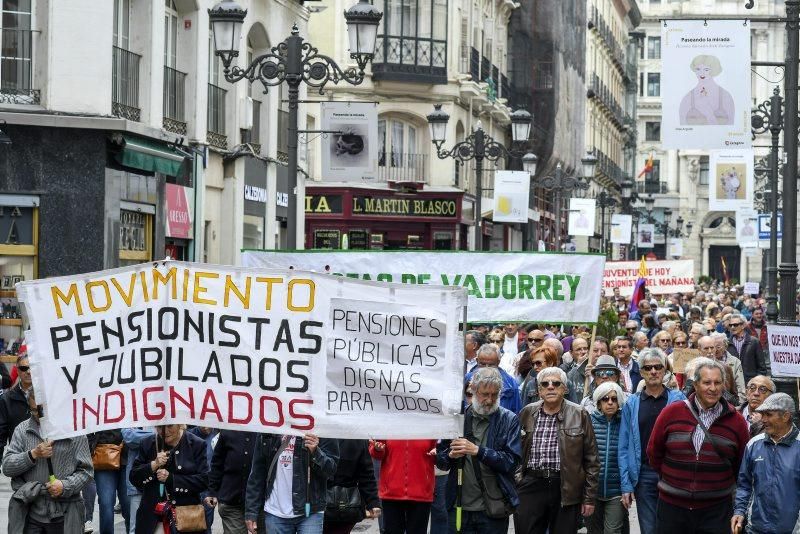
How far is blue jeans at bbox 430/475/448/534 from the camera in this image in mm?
11570

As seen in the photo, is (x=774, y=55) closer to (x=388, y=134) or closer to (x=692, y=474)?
(x=388, y=134)

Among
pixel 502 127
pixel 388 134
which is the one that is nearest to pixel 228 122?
pixel 388 134

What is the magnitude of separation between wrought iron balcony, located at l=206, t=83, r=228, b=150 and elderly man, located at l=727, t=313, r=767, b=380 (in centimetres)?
894

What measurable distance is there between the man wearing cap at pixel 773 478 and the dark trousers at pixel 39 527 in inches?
157

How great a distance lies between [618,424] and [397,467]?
1761 millimetres

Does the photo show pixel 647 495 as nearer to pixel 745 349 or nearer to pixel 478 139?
pixel 745 349

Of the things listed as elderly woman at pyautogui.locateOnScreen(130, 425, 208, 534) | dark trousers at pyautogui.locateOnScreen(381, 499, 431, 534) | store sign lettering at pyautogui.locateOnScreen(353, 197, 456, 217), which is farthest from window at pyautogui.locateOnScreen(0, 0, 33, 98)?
store sign lettering at pyautogui.locateOnScreen(353, 197, 456, 217)

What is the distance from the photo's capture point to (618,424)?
11.6m

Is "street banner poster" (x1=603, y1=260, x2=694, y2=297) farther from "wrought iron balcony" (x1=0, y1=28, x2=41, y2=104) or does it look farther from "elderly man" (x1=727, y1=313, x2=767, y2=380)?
"wrought iron balcony" (x1=0, y1=28, x2=41, y2=104)

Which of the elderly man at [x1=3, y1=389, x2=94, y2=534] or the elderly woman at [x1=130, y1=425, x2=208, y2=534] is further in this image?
the elderly woman at [x1=130, y1=425, x2=208, y2=534]

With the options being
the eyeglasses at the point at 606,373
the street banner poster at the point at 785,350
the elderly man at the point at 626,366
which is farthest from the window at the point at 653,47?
the eyeglasses at the point at 606,373

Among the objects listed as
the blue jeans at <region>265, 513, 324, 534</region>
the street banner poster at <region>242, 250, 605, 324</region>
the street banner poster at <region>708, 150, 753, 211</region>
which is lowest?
the blue jeans at <region>265, 513, 324, 534</region>

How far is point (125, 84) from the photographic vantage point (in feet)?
72.7

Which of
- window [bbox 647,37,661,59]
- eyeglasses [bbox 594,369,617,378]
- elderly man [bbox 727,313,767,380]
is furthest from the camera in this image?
window [bbox 647,37,661,59]
